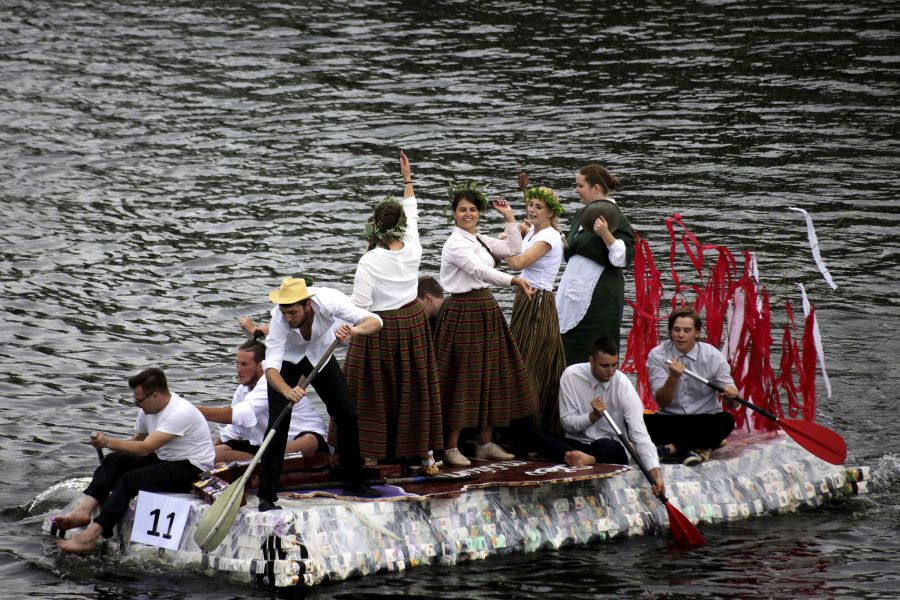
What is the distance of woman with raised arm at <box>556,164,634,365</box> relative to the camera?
459 inches

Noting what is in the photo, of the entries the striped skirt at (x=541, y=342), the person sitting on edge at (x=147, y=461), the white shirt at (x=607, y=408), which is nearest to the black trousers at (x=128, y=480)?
the person sitting on edge at (x=147, y=461)

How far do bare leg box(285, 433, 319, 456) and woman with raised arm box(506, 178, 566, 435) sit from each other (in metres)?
1.79

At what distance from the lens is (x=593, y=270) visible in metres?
11.8

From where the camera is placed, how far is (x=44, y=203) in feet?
69.0

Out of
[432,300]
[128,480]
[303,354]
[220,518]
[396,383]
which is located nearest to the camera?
[220,518]

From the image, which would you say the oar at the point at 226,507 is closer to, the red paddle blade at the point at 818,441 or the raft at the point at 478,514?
the raft at the point at 478,514

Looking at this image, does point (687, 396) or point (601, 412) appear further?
point (687, 396)

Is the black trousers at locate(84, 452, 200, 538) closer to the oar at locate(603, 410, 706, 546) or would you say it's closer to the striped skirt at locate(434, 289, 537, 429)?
the striped skirt at locate(434, 289, 537, 429)

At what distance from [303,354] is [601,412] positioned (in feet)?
7.94

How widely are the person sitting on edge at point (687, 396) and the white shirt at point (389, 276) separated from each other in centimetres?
243

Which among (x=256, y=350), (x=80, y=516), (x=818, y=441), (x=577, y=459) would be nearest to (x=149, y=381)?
(x=80, y=516)

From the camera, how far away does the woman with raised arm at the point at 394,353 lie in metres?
10.4

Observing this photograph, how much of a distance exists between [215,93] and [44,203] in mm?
5593

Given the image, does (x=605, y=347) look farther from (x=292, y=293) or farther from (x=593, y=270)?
(x=292, y=293)
